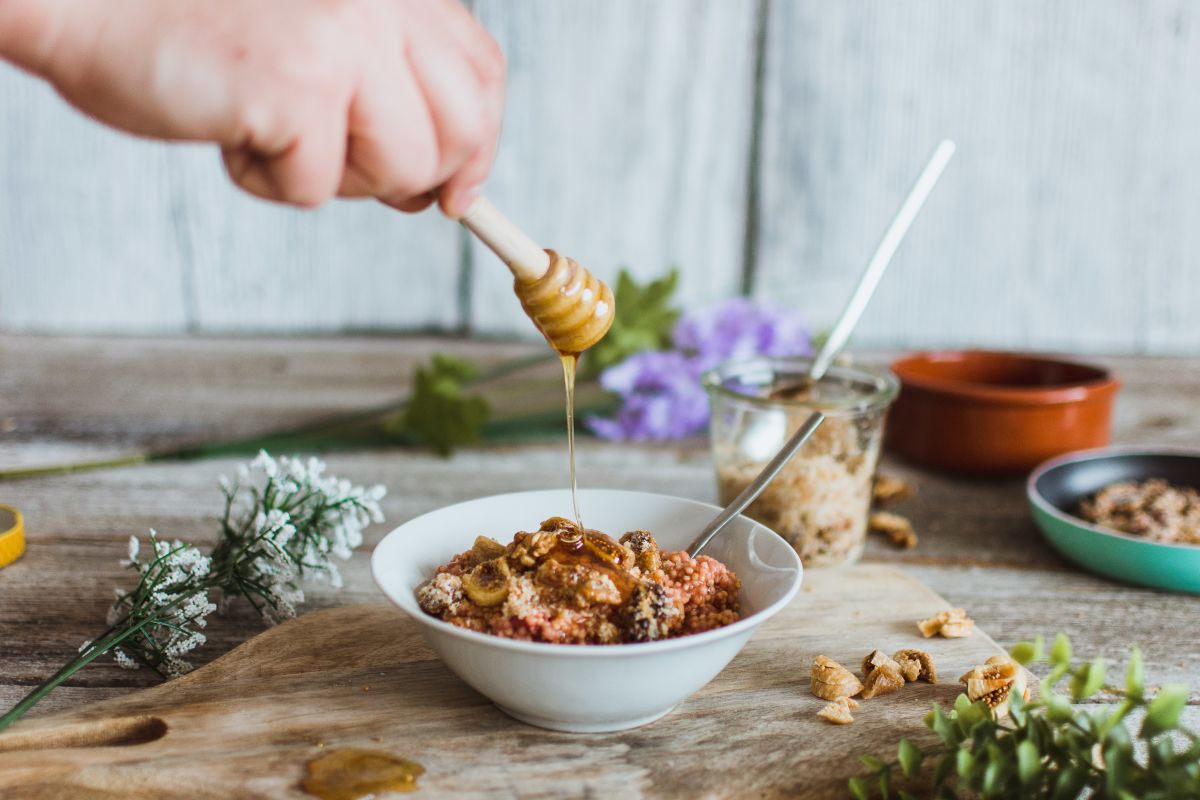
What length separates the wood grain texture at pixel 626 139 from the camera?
2.14m

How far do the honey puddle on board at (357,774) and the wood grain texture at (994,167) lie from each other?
1.66 m

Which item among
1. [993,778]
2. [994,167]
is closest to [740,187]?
[994,167]

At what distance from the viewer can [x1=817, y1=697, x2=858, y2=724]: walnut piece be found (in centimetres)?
88

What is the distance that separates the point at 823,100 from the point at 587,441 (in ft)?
3.08

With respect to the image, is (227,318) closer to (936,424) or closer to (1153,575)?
(936,424)

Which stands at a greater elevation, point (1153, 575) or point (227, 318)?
point (227, 318)

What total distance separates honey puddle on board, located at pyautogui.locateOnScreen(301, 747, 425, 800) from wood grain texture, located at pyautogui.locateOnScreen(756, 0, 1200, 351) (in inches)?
65.5

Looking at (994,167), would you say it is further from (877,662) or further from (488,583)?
(488,583)

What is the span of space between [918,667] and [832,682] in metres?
0.10

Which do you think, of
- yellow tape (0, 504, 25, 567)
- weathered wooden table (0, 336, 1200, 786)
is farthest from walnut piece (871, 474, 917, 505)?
yellow tape (0, 504, 25, 567)

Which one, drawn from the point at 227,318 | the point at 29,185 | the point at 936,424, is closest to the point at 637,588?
the point at 936,424

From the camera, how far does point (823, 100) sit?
220cm

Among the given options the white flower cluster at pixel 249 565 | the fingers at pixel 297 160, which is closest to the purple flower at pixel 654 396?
the white flower cluster at pixel 249 565

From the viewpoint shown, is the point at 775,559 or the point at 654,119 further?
the point at 654,119
